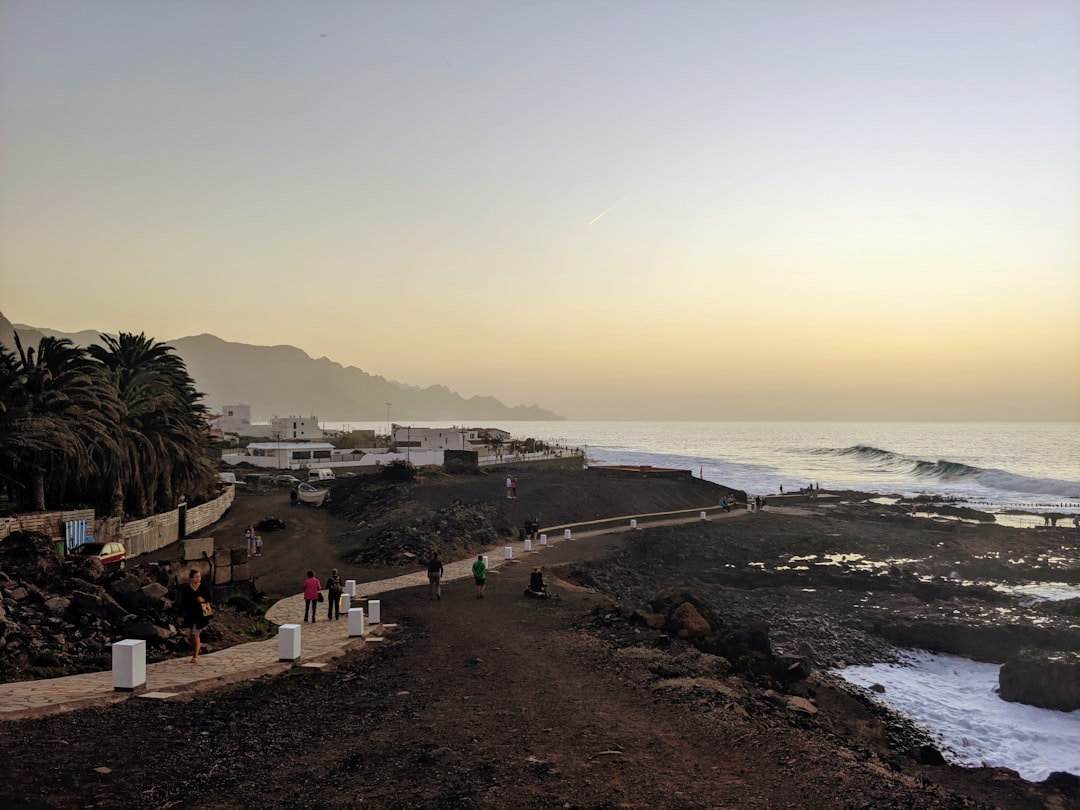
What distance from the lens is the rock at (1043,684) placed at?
53.2ft

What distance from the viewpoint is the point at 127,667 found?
10.6 meters

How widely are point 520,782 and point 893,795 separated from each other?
5191 millimetres

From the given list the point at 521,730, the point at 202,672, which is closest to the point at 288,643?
the point at 202,672

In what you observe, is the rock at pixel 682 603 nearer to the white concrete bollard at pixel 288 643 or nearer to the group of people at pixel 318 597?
the group of people at pixel 318 597

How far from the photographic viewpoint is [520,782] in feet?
27.6

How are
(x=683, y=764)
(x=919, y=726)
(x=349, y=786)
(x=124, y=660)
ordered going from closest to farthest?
(x=349, y=786), (x=683, y=764), (x=124, y=660), (x=919, y=726)

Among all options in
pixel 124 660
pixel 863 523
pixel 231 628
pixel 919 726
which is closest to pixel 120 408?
pixel 231 628

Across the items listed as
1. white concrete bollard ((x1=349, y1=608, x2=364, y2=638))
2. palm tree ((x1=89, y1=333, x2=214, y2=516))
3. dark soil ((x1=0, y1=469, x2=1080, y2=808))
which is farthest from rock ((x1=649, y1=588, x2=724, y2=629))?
palm tree ((x1=89, y1=333, x2=214, y2=516))

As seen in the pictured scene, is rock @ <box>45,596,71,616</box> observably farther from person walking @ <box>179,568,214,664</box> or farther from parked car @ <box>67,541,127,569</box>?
parked car @ <box>67,541,127,569</box>

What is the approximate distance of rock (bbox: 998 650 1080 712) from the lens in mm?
16203

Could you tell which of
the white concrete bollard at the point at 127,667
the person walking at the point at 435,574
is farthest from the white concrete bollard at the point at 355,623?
the white concrete bollard at the point at 127,667

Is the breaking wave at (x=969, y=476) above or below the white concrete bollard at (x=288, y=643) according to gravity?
below

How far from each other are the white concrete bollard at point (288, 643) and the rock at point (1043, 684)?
16828mm

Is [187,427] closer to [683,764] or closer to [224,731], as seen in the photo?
[224,731]
